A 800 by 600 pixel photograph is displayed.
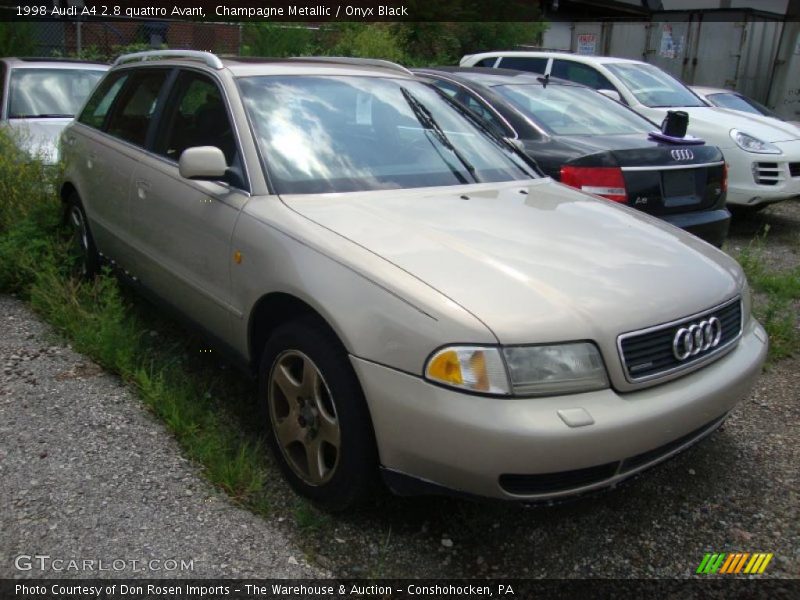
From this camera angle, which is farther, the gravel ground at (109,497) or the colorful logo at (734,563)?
the colorful logo at (734,563)

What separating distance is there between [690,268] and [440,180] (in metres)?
1.17

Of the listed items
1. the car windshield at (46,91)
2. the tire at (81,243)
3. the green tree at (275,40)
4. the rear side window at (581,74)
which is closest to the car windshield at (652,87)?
the rear side window at (581,74)

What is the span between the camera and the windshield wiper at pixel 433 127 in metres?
3.69

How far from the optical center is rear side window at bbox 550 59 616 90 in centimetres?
897

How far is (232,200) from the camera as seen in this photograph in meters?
3.30

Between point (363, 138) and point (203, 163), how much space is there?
741 mm

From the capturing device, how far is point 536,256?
2.76m

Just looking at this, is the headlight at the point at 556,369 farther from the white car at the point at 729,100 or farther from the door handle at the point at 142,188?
the white car at the point at 729,100

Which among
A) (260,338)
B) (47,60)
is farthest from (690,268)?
(47,60)

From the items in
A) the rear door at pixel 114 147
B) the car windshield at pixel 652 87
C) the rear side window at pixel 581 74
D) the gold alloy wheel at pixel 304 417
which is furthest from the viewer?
the rear side window at pixel 581 74

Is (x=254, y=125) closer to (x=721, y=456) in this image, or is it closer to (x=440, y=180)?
(x=440, y=180)

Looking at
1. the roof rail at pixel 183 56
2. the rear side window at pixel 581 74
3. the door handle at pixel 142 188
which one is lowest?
the door handle at pixel 142 188

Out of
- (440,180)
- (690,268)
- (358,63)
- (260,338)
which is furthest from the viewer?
(358,63)

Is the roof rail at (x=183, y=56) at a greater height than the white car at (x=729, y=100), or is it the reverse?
the roof rail at (x=183, y=56)
